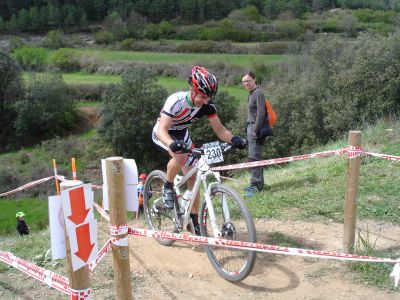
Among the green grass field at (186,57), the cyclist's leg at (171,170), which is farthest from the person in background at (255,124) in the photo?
the green grass field at (186,57)

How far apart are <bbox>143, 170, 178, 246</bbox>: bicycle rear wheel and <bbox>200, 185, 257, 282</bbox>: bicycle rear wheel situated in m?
1.11

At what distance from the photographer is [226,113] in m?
37.8

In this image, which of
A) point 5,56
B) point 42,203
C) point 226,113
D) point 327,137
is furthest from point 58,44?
point 327,137

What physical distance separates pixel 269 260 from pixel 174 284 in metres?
1.10

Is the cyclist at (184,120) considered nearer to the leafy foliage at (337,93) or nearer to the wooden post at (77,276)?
the wooden post at (77,276)

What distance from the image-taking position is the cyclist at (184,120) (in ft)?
15.9

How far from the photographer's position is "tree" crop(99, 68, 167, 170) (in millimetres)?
39906

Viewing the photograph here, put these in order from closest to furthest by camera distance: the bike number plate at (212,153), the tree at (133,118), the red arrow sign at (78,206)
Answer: the red arrow sign at (78,206) < the bike number plate at (212,153) < the tree at (133,118)

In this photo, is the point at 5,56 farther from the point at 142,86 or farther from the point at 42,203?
the point at 42,203

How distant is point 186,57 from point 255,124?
58.1m

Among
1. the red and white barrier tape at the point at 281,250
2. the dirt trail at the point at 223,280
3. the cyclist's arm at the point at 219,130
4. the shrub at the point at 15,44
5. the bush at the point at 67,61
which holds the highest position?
the shrub at the point at 15,44

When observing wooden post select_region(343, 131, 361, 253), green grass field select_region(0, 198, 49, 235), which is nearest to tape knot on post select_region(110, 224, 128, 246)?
wooden post select_region(343, 131, 361, 253)

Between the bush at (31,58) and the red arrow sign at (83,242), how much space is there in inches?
2511

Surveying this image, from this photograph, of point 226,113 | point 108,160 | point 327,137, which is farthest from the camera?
point 226,113
